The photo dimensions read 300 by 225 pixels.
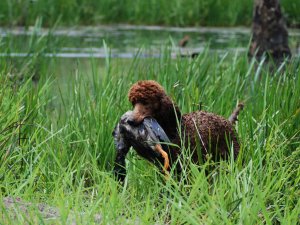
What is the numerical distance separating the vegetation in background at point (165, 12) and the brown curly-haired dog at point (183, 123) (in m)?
9.24

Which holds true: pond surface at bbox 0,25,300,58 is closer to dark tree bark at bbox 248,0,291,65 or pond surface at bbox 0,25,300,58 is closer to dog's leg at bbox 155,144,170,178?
dark tree bark at bbox 248,0,291,65

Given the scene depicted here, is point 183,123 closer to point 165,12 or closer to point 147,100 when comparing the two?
point 147,100

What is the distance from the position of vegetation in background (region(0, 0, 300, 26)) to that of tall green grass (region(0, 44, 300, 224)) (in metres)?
7.17

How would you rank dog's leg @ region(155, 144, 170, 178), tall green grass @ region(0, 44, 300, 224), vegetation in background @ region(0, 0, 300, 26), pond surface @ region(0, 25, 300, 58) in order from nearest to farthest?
tall green grass @ region(0, 44, 300, 224)
dog's leg @ region(155, 144, 170, 178)
pond surface @ region(0, 25, 300, 58)
vegetation in background @ region(0, 0, 300, 26)

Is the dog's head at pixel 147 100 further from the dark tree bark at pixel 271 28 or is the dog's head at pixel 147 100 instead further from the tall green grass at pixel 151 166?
the dark tree bark at pixel 271 28

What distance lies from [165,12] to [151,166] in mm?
9926

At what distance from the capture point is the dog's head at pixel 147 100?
3.25m

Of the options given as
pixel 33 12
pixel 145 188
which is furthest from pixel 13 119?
pixel 33 12

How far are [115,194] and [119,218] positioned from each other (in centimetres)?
17

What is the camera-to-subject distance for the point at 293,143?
3900 millimetres

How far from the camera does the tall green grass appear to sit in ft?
9.74

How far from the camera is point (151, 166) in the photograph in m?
3.53

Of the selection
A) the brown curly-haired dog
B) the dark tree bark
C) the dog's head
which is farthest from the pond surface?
the dog's head

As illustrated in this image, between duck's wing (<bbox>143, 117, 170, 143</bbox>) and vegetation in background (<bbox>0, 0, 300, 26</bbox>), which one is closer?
duck's wing (<bbox>143, 117, 170, 143</bbox>)
